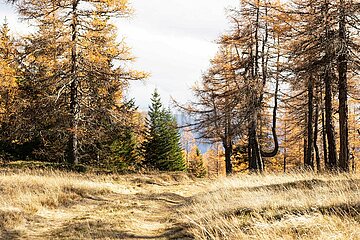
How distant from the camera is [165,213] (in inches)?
335

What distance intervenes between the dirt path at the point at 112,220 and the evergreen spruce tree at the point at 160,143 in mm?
21984

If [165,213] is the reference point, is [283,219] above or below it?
above

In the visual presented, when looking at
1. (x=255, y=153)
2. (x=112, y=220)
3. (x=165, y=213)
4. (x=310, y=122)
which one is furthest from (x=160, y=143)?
(x=112, y=220)

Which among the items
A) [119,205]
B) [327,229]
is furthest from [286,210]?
[119,205]

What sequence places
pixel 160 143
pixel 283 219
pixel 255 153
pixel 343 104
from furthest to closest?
pixel 160 143 < pixel 255 153 < pixel 343 104 < pixel 283 219

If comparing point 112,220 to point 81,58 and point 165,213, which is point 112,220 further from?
point 81,58

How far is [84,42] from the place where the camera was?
15.5 meters

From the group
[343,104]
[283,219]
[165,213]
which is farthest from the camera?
[343,104]

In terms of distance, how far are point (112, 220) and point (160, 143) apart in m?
28.5

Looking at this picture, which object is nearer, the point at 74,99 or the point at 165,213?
the point at 165,213

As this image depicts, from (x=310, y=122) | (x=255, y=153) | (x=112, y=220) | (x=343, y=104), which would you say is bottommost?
(x=112, y=220)

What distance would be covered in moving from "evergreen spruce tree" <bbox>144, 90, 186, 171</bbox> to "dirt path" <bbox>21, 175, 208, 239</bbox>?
2198 cm

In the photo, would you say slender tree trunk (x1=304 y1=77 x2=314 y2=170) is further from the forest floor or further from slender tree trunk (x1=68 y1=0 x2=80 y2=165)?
slender tree trunk (x1=68 y1=0 x2=80 y2=165)

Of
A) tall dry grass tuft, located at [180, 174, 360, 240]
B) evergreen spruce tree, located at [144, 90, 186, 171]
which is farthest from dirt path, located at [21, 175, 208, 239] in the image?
evergreen spruce tree, located at [144, 90, 186, 171]
